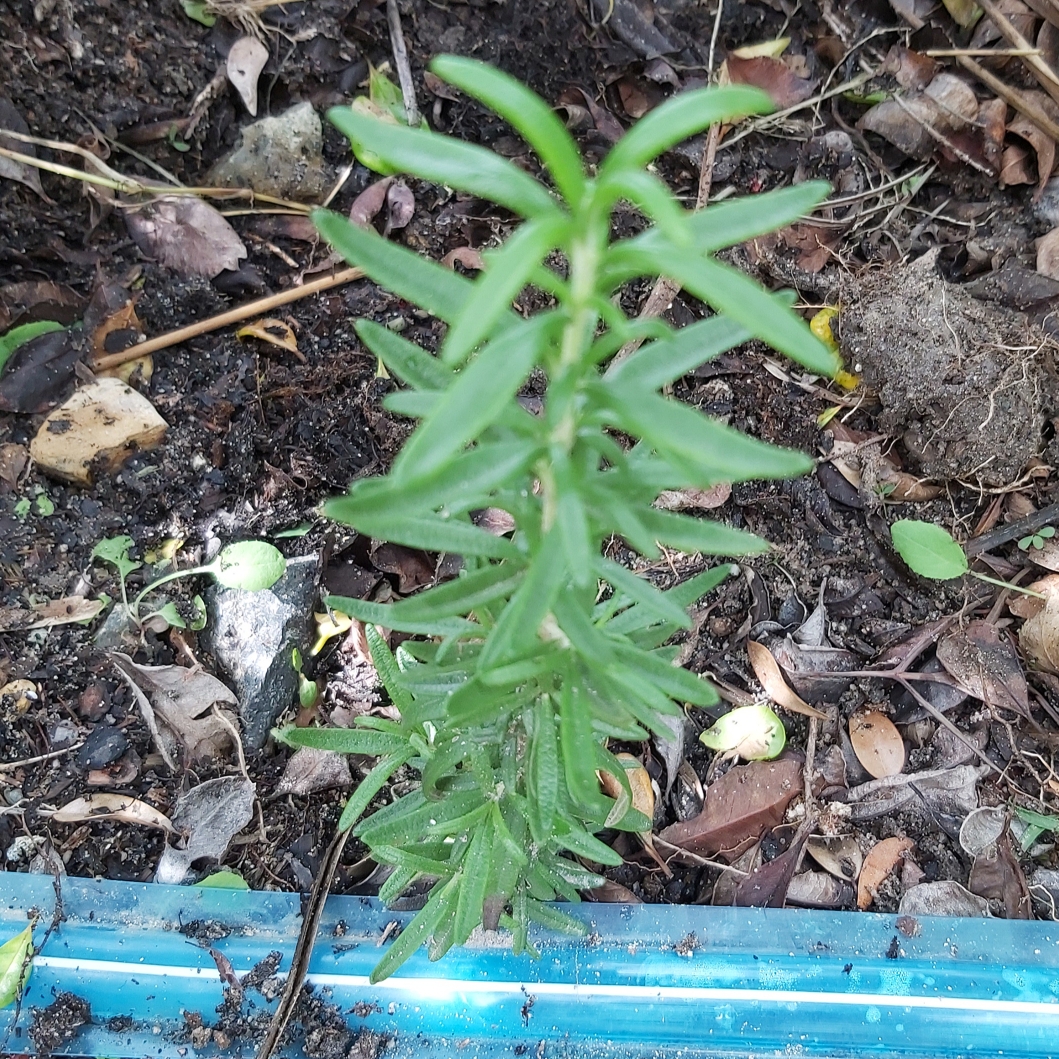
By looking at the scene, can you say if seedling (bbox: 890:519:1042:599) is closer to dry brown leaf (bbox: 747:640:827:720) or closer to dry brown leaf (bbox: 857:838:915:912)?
dry brown leaf (bbox: 747:640:827:720)

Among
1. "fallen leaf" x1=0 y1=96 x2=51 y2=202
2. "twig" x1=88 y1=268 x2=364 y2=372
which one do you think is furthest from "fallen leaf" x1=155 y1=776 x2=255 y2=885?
"fallen leaf" x1=0 y1=96 x2=51 y2=202

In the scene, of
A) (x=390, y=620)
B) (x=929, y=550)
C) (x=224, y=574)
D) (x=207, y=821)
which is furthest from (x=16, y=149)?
(x=929, y=550)

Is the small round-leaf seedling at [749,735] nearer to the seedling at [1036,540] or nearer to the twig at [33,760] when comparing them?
the seedling at [1036,540]

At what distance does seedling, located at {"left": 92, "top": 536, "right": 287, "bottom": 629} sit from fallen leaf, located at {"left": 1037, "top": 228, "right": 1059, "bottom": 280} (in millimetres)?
2904

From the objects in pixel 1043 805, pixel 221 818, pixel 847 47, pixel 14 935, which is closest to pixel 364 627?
pixel 221 818

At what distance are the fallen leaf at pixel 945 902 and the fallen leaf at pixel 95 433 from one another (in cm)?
277

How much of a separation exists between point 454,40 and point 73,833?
9.92ft

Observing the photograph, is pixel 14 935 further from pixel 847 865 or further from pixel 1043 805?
pixel 1043 805

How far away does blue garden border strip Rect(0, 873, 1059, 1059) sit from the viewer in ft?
6.83

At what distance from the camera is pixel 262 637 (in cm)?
246

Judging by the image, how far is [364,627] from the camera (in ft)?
8.21

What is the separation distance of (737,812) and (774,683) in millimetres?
418

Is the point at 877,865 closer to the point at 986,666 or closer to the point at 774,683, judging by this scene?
the point at 774,683

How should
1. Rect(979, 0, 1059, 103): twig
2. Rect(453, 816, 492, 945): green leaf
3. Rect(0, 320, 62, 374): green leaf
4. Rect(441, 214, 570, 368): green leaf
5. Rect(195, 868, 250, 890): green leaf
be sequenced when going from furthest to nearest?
1. Rect(979, 0, 1059, 103): twig
2. Rect(0, 320, 62, 374): green leaf
3. Rect(195, 868, 250, 890): green leaf
4. Rect(453, 816, 492, 945): green leaf
5. Rect(441, 214, 570, 368): green leaf
